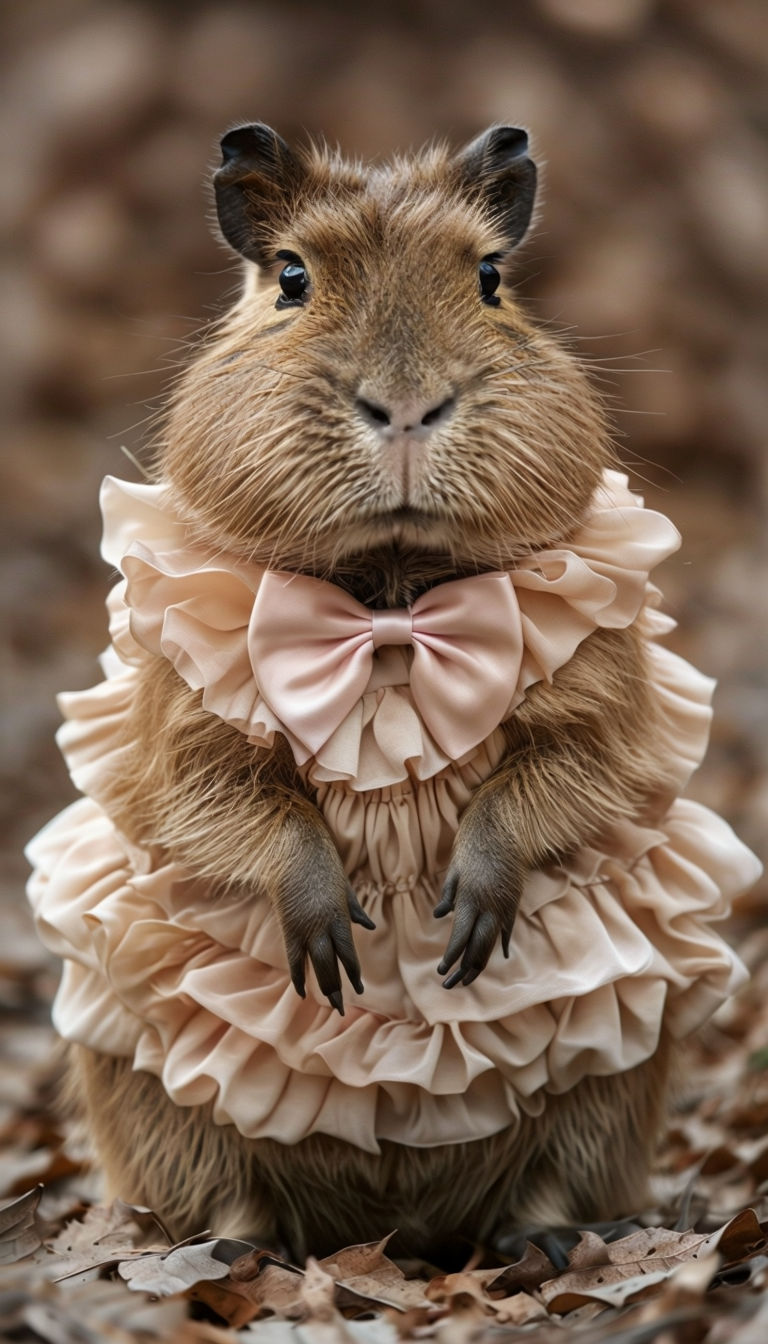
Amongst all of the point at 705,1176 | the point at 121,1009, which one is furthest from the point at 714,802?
the point at 121,1009

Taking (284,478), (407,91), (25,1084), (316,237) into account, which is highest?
(407,91)

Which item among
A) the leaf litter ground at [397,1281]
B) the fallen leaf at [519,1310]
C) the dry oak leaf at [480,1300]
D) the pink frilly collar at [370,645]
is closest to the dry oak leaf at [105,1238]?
the leaf litter ground at [397,1281]

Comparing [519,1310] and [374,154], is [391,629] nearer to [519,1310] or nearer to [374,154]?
[519,1310]

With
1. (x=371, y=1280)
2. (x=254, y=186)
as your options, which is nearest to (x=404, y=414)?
(x=254, y=186)

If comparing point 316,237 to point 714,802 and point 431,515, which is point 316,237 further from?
point 714,802

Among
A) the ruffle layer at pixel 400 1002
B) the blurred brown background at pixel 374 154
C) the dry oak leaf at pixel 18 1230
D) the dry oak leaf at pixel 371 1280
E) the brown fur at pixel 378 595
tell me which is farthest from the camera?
the blurred brown background at pixel 374 154

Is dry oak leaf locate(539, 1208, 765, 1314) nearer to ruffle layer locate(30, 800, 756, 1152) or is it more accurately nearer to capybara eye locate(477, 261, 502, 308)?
ruffle layer locate(30, 800, 756, 1152)

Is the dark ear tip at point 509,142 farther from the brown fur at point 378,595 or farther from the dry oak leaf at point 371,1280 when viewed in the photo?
the dry oak leaf at point 371,1280
